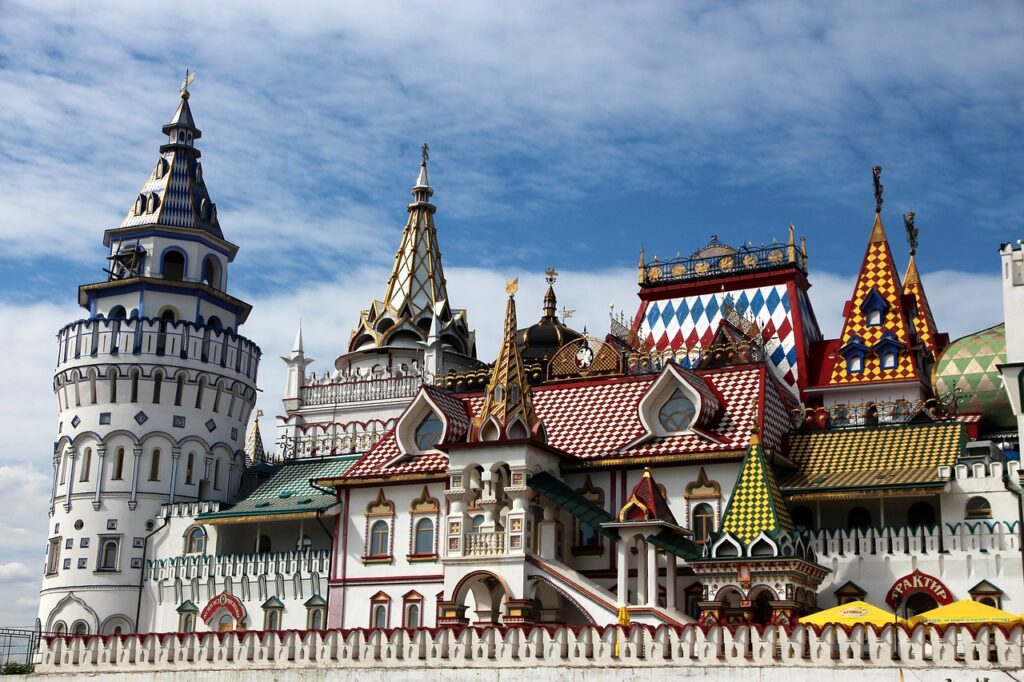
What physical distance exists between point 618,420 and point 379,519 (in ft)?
Answer: 24.9

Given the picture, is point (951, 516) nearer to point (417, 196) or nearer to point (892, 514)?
point (892, 514)

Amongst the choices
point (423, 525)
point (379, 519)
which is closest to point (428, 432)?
point (423, 525)

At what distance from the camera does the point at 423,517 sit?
132 ft

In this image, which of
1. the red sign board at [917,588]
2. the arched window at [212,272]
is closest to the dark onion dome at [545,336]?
the arched window at [212,272]

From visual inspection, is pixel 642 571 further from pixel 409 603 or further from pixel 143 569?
pixel 143 569

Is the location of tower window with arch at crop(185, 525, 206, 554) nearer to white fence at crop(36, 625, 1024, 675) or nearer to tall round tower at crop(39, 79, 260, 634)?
tall round tower at crop(39, 79, 260, 634)

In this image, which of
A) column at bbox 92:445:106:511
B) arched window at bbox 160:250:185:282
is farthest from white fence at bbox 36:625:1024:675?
arched window at bbox 160:250:185:282

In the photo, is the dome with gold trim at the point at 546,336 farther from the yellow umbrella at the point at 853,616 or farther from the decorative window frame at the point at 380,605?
the yellow umbrella at the point at 853,616

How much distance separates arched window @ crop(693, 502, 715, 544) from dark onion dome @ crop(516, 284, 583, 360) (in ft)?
48.6

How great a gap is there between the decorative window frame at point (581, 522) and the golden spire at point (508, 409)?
209 cm

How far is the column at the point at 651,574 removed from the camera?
113 ft

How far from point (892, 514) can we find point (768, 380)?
5159 millimetres

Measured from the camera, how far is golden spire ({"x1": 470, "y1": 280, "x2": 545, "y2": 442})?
122 feet

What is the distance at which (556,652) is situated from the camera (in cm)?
3108
